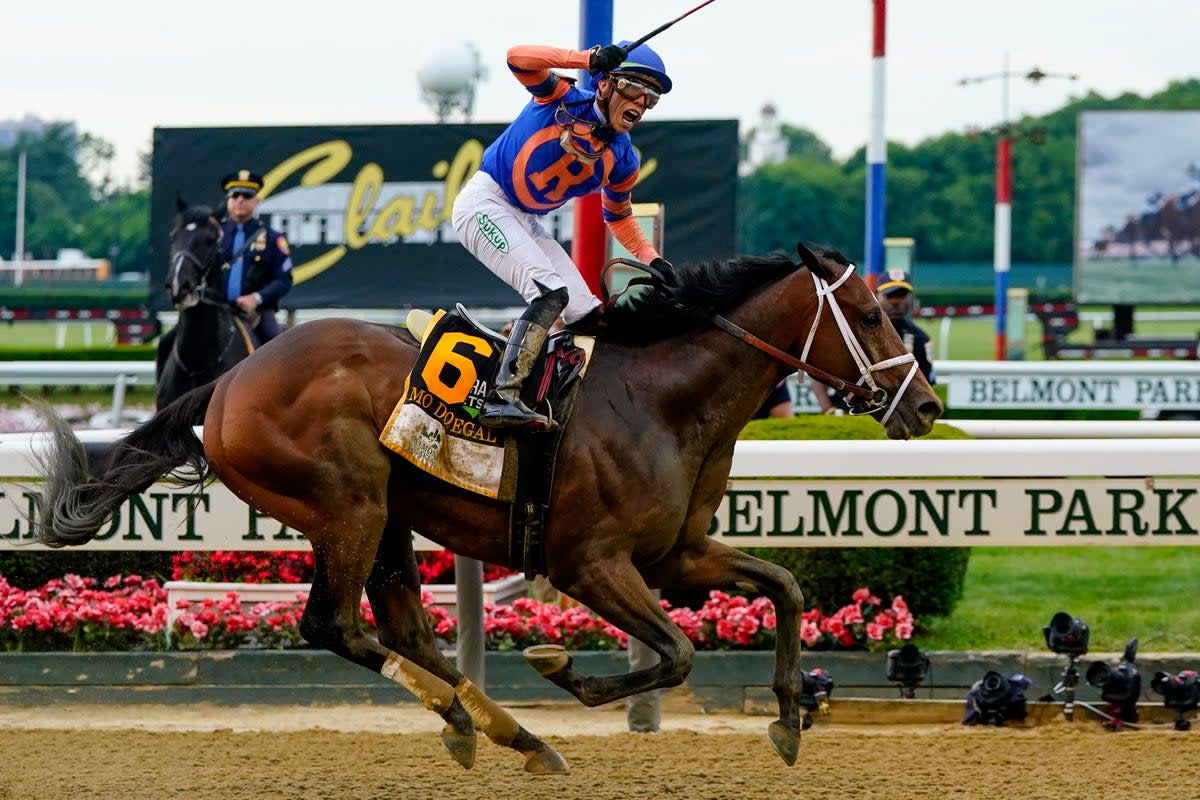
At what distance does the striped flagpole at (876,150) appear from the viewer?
12.8 metres

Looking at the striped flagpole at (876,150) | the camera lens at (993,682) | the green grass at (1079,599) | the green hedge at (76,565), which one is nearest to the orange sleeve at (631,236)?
the camera lens at (993,682)

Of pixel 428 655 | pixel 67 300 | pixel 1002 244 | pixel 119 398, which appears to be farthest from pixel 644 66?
pixel 67 300

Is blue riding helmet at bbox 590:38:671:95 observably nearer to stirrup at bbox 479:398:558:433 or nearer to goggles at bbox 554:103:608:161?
goggles at bbox 554:103:608:161

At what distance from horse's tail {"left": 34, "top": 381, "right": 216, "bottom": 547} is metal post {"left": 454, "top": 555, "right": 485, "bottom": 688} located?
114cm

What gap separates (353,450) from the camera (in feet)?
15.2

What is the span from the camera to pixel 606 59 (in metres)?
4.54

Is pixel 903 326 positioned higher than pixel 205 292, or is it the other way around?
pixel 205 292

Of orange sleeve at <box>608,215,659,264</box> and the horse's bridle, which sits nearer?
the horse's bridle

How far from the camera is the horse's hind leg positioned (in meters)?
4.68

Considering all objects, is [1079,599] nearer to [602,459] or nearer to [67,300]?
[602,459]

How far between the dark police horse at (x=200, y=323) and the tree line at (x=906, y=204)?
4719 centimetres

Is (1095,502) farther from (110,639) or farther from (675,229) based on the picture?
(675,229)

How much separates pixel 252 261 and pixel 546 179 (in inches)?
190

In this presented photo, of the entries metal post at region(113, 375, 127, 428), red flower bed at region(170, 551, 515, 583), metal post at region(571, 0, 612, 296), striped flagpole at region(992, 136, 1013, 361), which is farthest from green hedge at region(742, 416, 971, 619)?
striped flagpole at region(992, 136, 1013, 361)
